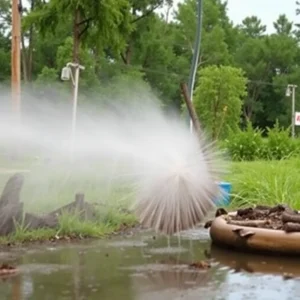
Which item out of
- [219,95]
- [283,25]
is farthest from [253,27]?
[219,95]

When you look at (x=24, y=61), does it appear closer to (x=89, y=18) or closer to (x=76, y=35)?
(x=76, y=35)

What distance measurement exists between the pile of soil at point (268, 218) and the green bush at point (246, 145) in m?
10.9

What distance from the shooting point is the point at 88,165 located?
31.7ft

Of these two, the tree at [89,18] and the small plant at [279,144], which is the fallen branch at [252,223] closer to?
the tree at [89,18]

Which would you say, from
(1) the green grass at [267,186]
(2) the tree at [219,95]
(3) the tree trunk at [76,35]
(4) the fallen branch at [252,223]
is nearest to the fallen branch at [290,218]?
(4) the fallen branch at [252,223]

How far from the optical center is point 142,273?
722cm

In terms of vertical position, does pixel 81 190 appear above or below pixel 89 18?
below

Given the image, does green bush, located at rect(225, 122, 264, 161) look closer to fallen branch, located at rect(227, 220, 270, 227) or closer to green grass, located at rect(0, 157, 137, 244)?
green grass, located at rect(0, 157, 137, 244)

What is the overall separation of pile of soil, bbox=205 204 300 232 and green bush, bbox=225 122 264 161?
10879mm

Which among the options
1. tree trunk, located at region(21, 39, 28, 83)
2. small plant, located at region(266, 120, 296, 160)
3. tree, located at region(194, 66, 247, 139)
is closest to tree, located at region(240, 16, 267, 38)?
tree trunk, located at region(21, 39, 28, 83)

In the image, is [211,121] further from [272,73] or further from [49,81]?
[272,73]

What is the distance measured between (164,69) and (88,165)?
34.9 m

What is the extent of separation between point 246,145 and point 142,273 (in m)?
13.9

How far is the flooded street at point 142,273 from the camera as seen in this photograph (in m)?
6.39
